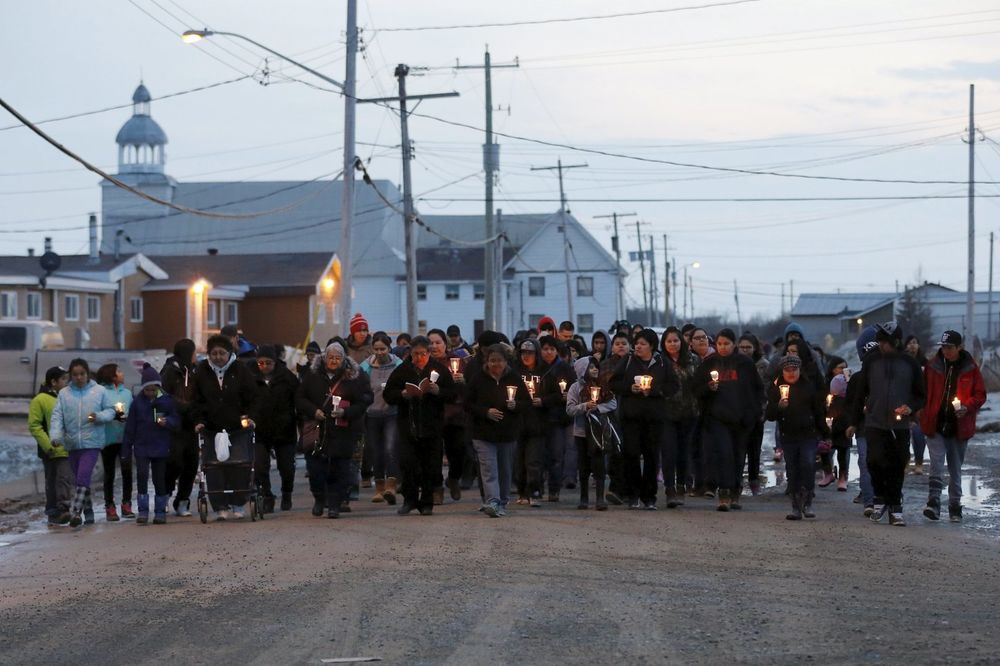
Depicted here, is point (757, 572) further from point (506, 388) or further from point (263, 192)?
point (263, 192)

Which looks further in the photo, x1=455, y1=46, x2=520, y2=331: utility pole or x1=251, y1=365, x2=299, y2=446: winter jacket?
x1=455, y1=46, x2=520, y2=331: utility pole

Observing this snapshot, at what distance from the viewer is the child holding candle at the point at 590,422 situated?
1576cm

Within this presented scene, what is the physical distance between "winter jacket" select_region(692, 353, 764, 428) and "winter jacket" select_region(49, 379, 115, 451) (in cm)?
657

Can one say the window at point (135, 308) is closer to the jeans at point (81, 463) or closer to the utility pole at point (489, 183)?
the utility pole at point (489, 183)

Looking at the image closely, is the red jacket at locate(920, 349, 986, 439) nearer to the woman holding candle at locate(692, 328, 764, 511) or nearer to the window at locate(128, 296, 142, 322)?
the woman holding candle at locate(692, 328, 764, 511)

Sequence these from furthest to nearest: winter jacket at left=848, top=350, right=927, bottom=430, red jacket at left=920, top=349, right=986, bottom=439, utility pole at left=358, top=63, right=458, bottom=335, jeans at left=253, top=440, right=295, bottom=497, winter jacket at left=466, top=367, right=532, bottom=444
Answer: utility pole at left=358, top=63, right=458, bottom=335, jeans at left=253, top=440, right=295, bottom=497, winter jacket at left=466, top=367, right=532, bottom=444, red jacket at left=920, top=349, right=986, bottom=439, winter jacket at left=848, top=350, right=927, bottom=430

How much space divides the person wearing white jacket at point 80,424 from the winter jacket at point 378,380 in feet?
10.2

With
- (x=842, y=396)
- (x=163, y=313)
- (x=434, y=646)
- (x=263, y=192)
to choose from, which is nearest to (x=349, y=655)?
(x=434, y=646)

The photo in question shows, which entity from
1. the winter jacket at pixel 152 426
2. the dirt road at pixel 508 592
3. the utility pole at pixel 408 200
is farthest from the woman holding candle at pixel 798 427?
the utility pole at pixel 408 200

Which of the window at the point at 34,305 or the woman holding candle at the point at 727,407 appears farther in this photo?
the window at the point at 34,305

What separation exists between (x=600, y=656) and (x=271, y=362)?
9.23m

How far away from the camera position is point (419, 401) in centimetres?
1540

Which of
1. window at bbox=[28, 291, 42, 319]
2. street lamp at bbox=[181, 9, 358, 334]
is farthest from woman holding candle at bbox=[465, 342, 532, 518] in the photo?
window at bbox=[28, 291, 42, 319]

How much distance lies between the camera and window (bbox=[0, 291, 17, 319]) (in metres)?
47.0
